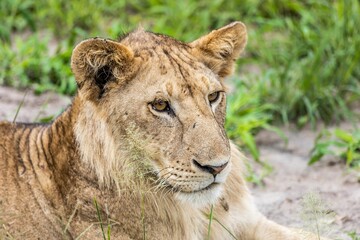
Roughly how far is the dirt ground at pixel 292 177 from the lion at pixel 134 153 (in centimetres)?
95

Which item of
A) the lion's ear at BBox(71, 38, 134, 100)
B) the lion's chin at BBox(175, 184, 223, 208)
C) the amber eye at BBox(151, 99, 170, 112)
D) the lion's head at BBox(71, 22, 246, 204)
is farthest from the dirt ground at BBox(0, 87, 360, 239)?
the lion's ear at BBox(71, 38, 134, 100)

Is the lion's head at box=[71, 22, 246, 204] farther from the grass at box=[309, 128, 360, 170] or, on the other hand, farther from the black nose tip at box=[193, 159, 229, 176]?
the grass at box=[309, 128, 360, 170]

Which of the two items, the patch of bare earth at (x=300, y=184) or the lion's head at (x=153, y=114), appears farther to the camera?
the patch of bare earth at (x=300, y=184)

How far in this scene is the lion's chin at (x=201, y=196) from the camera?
436 cm

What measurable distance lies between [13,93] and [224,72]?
2729 mm

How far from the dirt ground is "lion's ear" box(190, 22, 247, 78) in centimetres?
106

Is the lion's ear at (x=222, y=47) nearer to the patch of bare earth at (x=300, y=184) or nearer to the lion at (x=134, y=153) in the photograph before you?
the lion at (x=134, y=153)

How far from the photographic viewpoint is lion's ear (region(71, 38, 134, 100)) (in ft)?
14.7

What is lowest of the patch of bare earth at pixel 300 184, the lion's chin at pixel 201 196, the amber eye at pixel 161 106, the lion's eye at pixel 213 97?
the patch of bare earth at pixel 300 184

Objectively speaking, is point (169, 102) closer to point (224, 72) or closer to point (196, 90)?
point (196, 90)

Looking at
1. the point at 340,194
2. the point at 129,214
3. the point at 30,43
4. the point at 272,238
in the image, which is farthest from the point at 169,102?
the point at 30,43

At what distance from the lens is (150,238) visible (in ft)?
15.4

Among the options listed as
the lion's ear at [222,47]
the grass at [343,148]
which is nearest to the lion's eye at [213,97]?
the lion's ear at [222,47]

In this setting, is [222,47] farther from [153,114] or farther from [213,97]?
[153,114]
